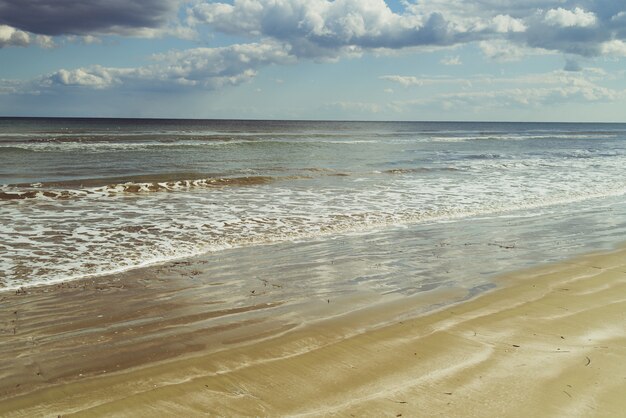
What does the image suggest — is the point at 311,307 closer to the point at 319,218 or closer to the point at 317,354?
the point at 317,354

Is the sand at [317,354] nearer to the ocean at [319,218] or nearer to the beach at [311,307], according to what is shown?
the beach at [311,307]

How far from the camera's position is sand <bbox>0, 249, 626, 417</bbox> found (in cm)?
372

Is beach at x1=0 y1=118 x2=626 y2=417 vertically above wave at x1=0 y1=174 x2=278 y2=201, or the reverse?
wave at x1=0 y1=174 x2=278 y2=201

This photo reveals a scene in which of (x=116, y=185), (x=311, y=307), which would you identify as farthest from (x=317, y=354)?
(x=116, y=185)

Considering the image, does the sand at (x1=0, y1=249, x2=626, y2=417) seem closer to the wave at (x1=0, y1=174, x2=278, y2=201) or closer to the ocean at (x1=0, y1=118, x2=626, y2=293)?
the ocean at (x1=0, y1=118, x2=626, y2=293)

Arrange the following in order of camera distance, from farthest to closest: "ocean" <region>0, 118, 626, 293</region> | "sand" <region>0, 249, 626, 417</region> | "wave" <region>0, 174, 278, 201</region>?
"wave" <region>0, 174, 278, 201</region> < "ocean" <region>0, 118, 626, 293</region> < "sand" <region>0, 249, 626, 417</region>

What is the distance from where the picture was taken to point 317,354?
4648 mm

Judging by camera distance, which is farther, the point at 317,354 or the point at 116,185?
the point at 116,185

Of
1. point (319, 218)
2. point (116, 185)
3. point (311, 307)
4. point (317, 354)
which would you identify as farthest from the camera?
point (116, 185)

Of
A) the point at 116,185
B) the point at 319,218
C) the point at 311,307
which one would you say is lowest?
the point at 311,307

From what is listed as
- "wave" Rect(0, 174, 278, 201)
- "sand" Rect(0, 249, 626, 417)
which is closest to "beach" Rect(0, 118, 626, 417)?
"sand" Rect(0, 249, 626, 417)

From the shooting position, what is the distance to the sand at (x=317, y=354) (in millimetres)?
3723

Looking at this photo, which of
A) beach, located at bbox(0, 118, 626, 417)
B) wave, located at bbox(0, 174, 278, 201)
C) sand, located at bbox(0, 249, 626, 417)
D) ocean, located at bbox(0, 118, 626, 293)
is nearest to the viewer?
sand, located at bbox(0, 249, 626, 417)

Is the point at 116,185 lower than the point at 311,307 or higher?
higher
